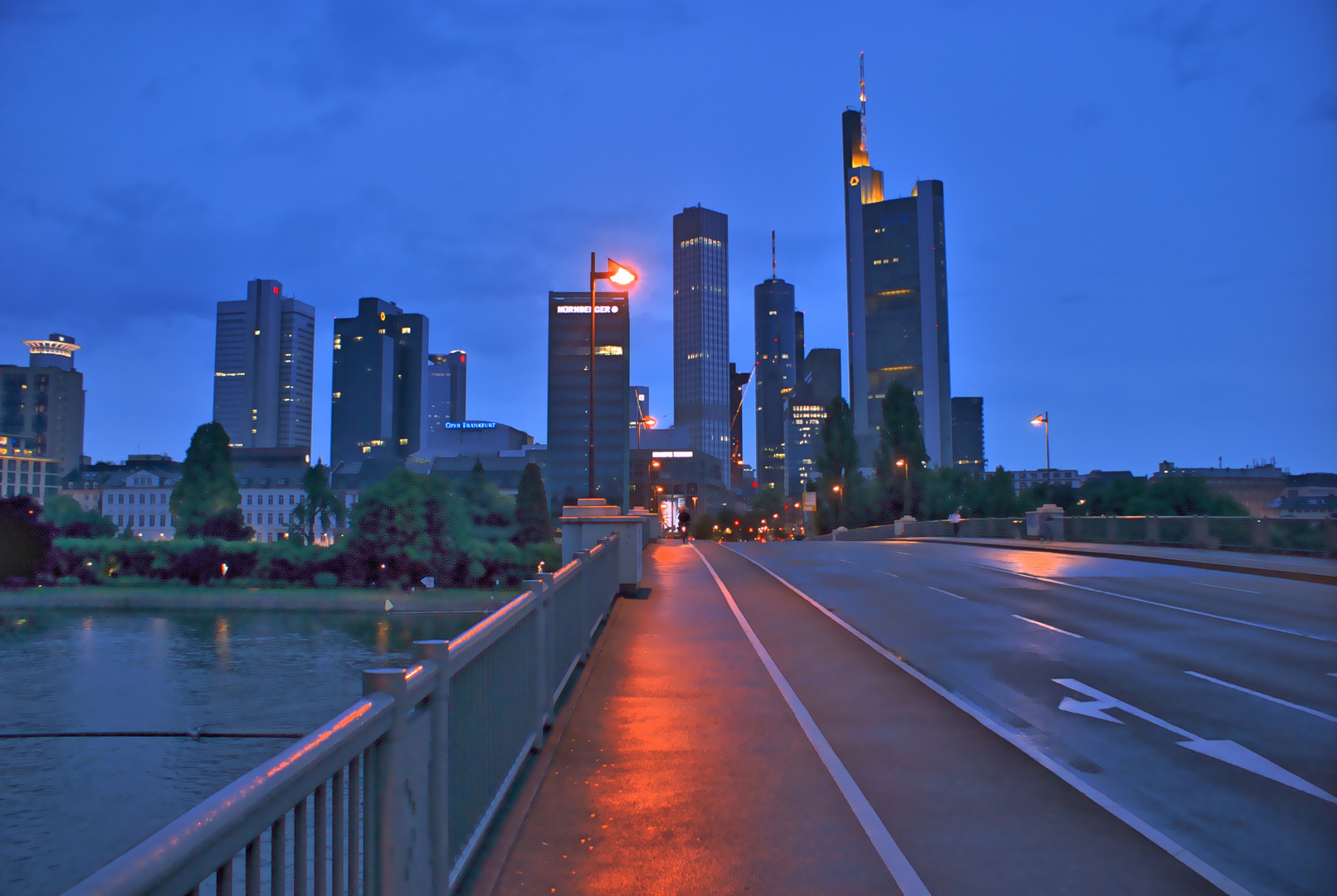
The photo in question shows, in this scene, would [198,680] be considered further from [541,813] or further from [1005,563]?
[541,813]

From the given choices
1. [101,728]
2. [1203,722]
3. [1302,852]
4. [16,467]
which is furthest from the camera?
[16,467]

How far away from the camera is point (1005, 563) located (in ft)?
86.3

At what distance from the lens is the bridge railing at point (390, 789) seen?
173cm

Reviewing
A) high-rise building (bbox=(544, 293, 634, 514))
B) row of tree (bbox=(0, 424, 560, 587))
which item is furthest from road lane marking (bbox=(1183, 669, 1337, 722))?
high-rise building (bbox=(544, 293, 634, 514))

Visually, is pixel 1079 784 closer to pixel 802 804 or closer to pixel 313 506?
pixel 802 804

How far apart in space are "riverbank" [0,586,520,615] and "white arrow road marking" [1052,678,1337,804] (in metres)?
75.6

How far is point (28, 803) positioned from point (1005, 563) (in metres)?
44.3

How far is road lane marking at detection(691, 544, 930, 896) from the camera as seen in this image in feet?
14.6

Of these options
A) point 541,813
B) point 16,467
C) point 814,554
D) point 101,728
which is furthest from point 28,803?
point 16,467

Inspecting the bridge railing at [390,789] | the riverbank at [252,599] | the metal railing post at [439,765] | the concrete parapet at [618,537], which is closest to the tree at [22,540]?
the riverbank at [252,599]

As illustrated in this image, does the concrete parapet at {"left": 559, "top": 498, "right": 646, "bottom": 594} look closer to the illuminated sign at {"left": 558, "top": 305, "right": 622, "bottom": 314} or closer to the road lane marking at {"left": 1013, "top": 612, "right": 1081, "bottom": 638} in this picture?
the road lane marking at {"left": 1013, "top": 612, "right": 1081, "bottom": 638}

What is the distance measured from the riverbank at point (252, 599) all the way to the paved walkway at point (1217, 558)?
60.6 m

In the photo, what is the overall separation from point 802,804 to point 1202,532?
31717 mm

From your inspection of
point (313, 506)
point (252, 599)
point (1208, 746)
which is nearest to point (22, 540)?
point (252, 599)
